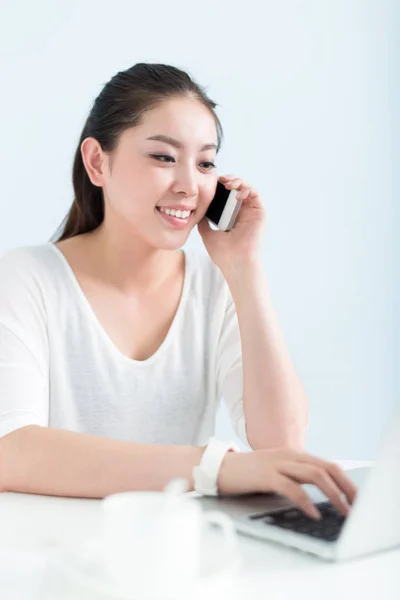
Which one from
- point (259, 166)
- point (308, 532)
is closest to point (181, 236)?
point (308, 532)

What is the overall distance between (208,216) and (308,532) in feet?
3.55

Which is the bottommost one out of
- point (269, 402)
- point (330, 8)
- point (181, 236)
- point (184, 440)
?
point (184, 440)

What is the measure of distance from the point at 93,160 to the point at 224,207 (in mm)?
305

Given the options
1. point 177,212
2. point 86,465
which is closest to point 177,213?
point 177,212

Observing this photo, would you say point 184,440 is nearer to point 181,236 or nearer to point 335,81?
point 181,236

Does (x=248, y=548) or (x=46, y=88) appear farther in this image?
(x=46, y=88)

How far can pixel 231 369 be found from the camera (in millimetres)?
1831

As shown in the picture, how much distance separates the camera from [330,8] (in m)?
3.57

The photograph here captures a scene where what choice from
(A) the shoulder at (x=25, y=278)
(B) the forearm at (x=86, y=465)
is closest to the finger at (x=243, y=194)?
(A) the shoulder at (x=25, y=278)

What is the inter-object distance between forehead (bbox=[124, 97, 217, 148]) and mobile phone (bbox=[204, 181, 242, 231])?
0.41 ft

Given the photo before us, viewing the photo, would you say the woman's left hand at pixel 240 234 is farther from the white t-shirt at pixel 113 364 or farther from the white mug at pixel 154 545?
the white mug at pixel 154 545

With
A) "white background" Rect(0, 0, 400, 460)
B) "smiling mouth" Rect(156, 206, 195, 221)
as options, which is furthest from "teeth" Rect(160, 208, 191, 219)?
"white background" Rect(0, 0, 400, 460)

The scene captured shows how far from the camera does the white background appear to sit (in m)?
2.93

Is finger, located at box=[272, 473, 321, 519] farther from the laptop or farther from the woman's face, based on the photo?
the woman's face
